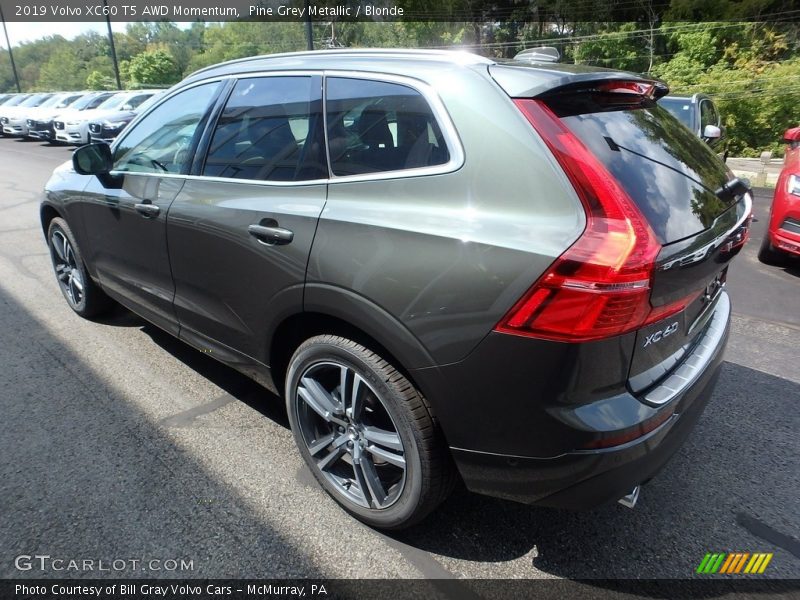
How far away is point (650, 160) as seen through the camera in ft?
6.15

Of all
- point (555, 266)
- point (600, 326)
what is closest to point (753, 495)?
point (600, 326)

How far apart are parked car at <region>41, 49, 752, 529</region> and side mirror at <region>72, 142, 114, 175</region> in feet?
3.49

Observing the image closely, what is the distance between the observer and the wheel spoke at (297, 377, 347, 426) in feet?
7.45

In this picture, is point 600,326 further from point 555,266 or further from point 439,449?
point 439,449

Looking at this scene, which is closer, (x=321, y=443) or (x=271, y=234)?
(x=271, y=234)

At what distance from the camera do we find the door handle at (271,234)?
2171 millimetres

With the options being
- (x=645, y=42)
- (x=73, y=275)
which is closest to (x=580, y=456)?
(x=73, y=275)

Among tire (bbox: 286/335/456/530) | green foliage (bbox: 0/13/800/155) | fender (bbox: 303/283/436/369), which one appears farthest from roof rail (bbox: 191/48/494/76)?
green foliage (bbox: 0/13/800/155)

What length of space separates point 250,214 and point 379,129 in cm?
69

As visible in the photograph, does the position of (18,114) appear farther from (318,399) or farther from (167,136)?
(318,399)

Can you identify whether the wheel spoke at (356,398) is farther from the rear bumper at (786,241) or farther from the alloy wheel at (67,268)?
the rear bumper at (786,241)

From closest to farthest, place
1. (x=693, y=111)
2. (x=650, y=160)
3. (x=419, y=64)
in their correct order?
(x=650, y=160)
(x=419, y=64)
(x=693, y=111)

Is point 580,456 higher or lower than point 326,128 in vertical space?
lower

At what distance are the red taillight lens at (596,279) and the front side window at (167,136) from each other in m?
2.03
